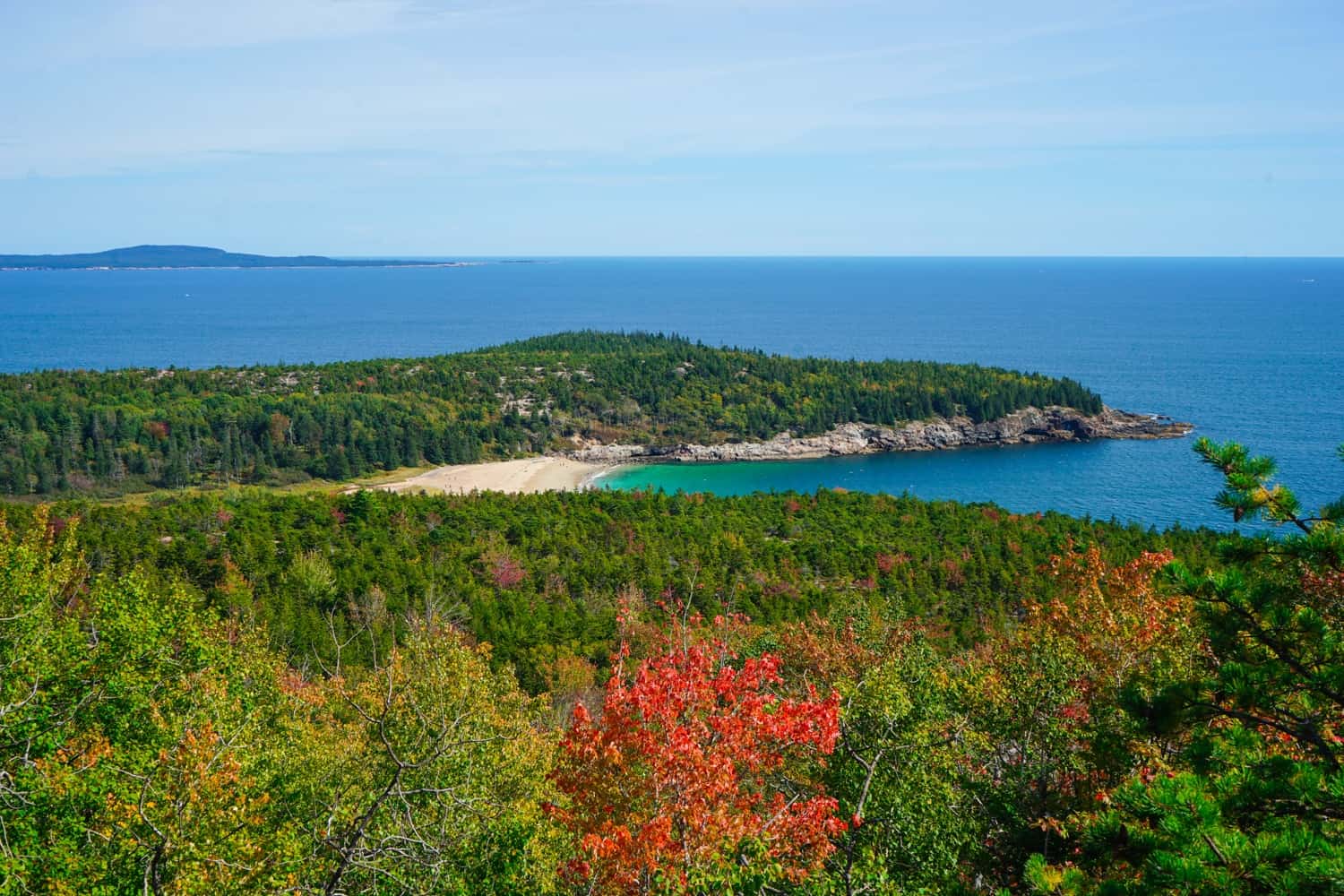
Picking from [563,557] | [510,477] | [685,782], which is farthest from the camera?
[510,477]

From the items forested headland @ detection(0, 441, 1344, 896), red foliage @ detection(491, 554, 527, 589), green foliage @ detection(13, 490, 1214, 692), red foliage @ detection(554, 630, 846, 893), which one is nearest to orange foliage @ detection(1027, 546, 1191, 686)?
forested headland @ detection(0, 441, 1344, 896)

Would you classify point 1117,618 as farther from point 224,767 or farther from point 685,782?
point 224,767

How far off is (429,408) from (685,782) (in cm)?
9161

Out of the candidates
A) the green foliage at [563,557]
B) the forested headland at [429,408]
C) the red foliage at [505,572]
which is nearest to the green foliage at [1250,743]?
the green foliage at [563,557]

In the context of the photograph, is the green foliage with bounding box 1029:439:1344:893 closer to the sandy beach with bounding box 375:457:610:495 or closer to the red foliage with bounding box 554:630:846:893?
the red foliage with bounding box 554:630:846:893

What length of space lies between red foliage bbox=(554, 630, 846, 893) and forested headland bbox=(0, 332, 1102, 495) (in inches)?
3136

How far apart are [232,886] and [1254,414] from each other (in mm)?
111147

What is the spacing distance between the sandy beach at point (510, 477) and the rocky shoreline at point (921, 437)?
13.0 feet

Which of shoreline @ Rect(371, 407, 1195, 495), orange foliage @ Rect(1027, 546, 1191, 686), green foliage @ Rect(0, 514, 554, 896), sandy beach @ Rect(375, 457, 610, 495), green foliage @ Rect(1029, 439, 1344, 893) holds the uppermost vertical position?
green foliage @ Rect(1029, 439, 1344, 893)

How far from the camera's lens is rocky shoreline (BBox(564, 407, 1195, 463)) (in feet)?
322

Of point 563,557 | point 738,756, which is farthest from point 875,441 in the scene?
point 738,756

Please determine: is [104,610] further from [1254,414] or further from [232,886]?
[1254,414]

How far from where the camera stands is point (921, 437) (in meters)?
Result: 102

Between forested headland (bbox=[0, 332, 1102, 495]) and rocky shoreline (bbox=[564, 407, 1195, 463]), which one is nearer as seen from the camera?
forested headland (bbox=[0, 332, 1102, 495])
